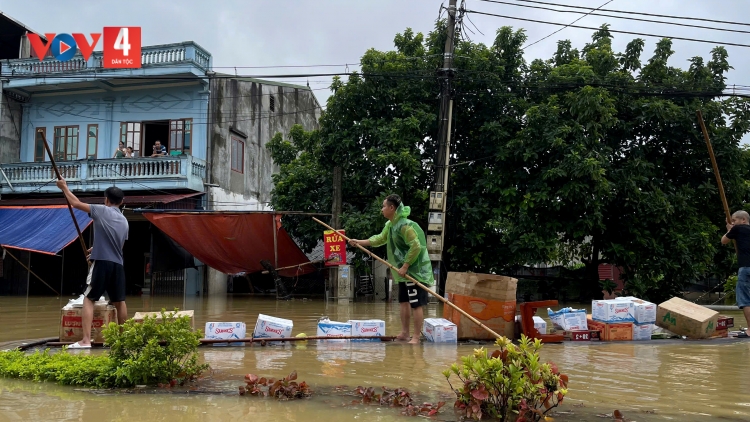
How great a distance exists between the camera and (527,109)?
15.2 metres

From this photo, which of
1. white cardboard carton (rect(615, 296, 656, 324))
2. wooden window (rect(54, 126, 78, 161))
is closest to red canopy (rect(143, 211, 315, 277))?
wooden window (rect(54, 126, 78, 161))

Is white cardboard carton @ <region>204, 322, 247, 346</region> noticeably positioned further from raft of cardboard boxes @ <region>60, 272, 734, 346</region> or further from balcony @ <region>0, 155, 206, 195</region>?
balcony @ <region>0, 155, 206, 195</region>

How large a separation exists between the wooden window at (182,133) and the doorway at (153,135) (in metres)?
0.34

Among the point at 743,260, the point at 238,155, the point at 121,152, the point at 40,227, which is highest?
the point at 238,155

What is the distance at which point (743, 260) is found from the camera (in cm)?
743

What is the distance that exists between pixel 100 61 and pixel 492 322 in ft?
55.1

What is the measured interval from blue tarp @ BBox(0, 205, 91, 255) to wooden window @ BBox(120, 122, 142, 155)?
349 centimetres

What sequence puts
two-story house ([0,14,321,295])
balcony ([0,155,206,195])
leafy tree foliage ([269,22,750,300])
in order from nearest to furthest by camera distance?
leafy tree foliage ([269,22,750,300])
balcony ([0,155,206,195])
two-story house ([0,14,321,295])

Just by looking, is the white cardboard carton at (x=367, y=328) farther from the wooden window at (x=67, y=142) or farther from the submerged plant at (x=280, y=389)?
the wooden window at (x=67, y=142)

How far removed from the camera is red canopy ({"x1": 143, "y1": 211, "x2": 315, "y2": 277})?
49.5 feet

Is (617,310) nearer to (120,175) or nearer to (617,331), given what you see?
(617,331)

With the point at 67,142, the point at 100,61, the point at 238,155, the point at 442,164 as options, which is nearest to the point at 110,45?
the point at 100,61

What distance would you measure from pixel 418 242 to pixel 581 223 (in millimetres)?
9171

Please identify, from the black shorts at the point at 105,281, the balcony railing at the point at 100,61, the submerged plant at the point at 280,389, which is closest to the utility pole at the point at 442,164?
the balcony railing at the point at 100,61
